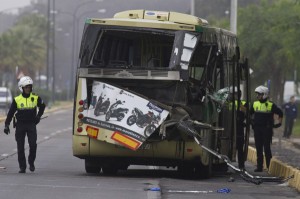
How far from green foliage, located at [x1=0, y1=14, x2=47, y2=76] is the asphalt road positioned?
82265 mm

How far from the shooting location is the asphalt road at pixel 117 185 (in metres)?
17.3

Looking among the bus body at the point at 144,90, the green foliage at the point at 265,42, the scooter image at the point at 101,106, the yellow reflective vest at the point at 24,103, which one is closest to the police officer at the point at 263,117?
the bus body at the point at 144,90

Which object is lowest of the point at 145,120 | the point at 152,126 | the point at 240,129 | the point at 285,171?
the point at 285,171

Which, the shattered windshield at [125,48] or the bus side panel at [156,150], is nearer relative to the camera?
the bus side panel at [156,150]

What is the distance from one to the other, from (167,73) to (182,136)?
47.9 inches

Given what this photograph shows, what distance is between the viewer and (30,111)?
69.9 ft

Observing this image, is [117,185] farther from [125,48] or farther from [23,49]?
[23,49]

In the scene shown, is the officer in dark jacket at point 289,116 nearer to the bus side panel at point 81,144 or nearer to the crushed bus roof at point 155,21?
the crushed bus roof at point 155,21

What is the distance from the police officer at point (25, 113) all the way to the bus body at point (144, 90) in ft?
3.20

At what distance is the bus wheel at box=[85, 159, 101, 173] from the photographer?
72.1 feet

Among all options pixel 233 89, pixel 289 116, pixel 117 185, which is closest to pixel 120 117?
pixel 117 185

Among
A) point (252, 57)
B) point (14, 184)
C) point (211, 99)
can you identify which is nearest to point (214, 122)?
point (211, 99)

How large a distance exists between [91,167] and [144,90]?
2.30 m

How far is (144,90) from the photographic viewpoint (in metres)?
20.9
